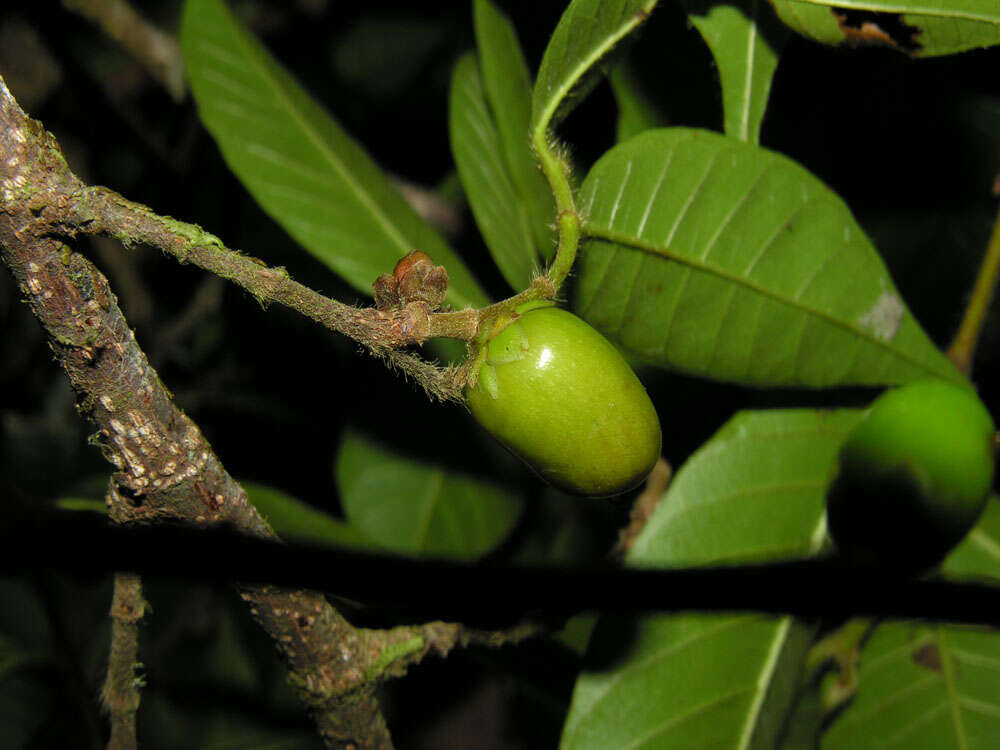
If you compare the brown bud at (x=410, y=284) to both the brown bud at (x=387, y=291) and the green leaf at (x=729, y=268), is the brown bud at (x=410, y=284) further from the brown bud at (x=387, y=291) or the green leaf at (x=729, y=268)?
the green leaf at (x=729, y=268)

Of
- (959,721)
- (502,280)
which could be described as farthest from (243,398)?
(959,721)

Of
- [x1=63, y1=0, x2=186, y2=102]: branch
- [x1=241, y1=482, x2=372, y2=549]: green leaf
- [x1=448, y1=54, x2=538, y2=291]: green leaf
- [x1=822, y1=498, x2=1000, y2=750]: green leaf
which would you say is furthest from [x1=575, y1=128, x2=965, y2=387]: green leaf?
[x1=63, y1=0, x2=186, y2=102]: branch

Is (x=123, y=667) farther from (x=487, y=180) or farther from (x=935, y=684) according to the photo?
(x=935, y=684)

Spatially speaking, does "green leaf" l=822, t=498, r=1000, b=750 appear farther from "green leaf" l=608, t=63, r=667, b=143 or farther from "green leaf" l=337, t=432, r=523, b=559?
"green leaf" l=608, t=63, r=667, b=143

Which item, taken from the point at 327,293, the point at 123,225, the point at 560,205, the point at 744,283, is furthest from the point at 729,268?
the point at 327,293

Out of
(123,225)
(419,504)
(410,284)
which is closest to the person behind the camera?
(123,225)

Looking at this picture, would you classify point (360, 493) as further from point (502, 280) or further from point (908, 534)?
point (908, 534)
